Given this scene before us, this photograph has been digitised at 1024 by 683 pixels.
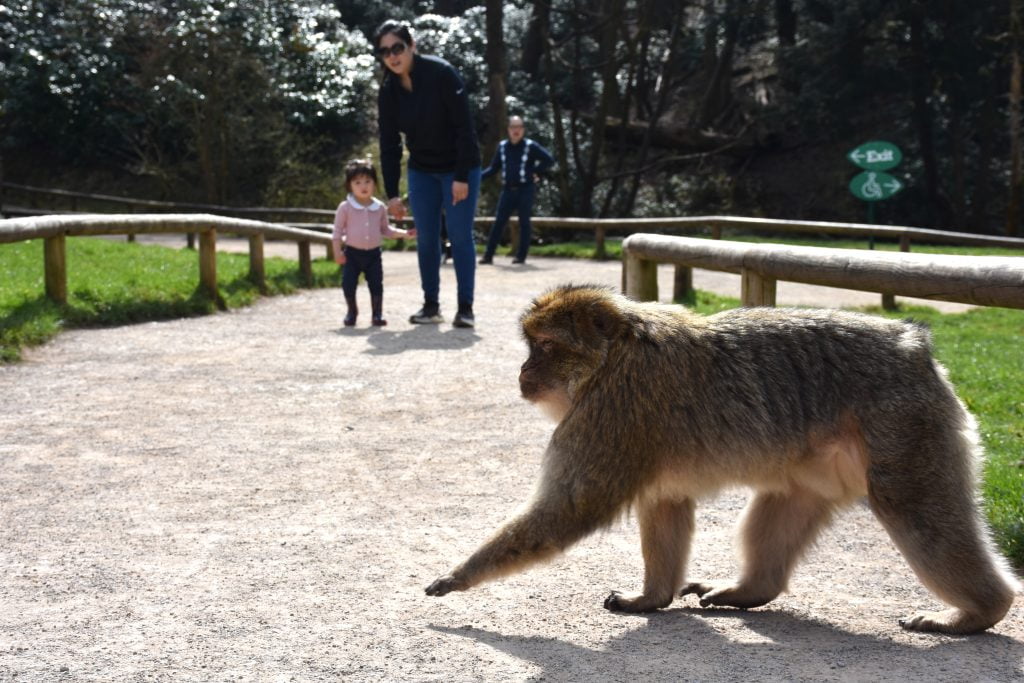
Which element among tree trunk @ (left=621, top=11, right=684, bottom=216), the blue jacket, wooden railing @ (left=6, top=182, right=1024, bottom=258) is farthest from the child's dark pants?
tree trunk @ (left=621, top=11, right=684, bottom=216)

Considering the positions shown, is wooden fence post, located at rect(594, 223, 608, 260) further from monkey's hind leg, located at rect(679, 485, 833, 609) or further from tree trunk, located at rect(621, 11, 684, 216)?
monkey's hind leg, located at rect(679, 485, 833, 609)

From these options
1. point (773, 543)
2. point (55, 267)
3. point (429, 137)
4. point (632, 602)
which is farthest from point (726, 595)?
point (55, 267)

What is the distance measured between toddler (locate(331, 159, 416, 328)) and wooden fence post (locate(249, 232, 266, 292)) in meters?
2.19

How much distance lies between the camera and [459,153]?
387 inches

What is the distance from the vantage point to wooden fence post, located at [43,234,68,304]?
33.9 ft

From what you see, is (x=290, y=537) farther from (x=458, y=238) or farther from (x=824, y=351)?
(x=458, y=238)

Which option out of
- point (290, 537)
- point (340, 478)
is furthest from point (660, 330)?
point (340, 478)

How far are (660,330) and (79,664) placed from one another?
1.96 metres

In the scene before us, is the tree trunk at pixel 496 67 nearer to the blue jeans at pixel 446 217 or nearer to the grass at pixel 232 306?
the grass at pixel 232 306

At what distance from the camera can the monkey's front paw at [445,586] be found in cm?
402

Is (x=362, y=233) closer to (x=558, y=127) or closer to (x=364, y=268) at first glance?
(x=364, y=268)

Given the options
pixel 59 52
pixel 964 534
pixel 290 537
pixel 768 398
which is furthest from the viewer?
pixel 59 52

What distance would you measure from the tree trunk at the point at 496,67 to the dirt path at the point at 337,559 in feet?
51.8

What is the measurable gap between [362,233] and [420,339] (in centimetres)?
150
